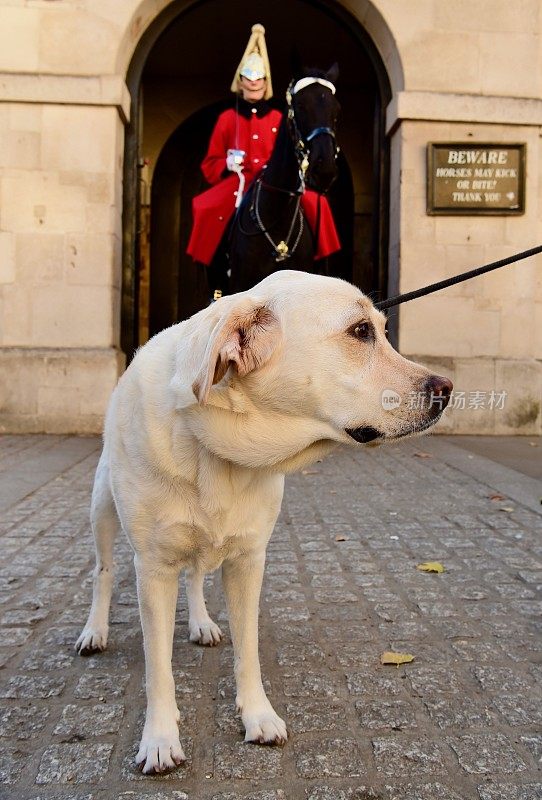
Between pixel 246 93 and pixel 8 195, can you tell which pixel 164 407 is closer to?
pixel 246 93

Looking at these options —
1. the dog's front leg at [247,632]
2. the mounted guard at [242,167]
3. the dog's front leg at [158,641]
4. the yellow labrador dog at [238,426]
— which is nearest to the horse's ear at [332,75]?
the mounted guard at [242,167]

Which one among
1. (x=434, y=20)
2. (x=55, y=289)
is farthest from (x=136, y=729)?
(x=434, y=20)

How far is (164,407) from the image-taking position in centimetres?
185

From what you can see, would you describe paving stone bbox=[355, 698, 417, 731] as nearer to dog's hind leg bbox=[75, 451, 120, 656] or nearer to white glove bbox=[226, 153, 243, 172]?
dog's hind leg bbox=[75, 451, 120, 656]

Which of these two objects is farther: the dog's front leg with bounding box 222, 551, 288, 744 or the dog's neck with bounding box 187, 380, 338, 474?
the dog's front leg with bounding box 222, 551, 288, 744

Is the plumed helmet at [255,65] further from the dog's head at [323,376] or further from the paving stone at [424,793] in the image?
the paving stone at [424,793]

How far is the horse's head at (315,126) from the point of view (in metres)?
5.45

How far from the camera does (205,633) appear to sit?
2.67m

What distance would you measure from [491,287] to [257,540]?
25.4 feet

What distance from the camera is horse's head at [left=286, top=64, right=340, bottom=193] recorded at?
545 centimetres

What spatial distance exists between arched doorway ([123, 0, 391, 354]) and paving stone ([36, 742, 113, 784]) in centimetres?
792

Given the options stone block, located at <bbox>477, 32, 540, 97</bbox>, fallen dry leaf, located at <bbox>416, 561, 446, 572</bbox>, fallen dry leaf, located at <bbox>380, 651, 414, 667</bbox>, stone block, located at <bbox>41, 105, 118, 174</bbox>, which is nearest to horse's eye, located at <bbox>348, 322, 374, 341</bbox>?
fallen dry leaf, located at <bbox>380, 651, 414, 667</bbox>

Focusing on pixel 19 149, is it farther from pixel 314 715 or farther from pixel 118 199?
pixel 314 715

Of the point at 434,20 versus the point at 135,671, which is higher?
the point at 434,20
